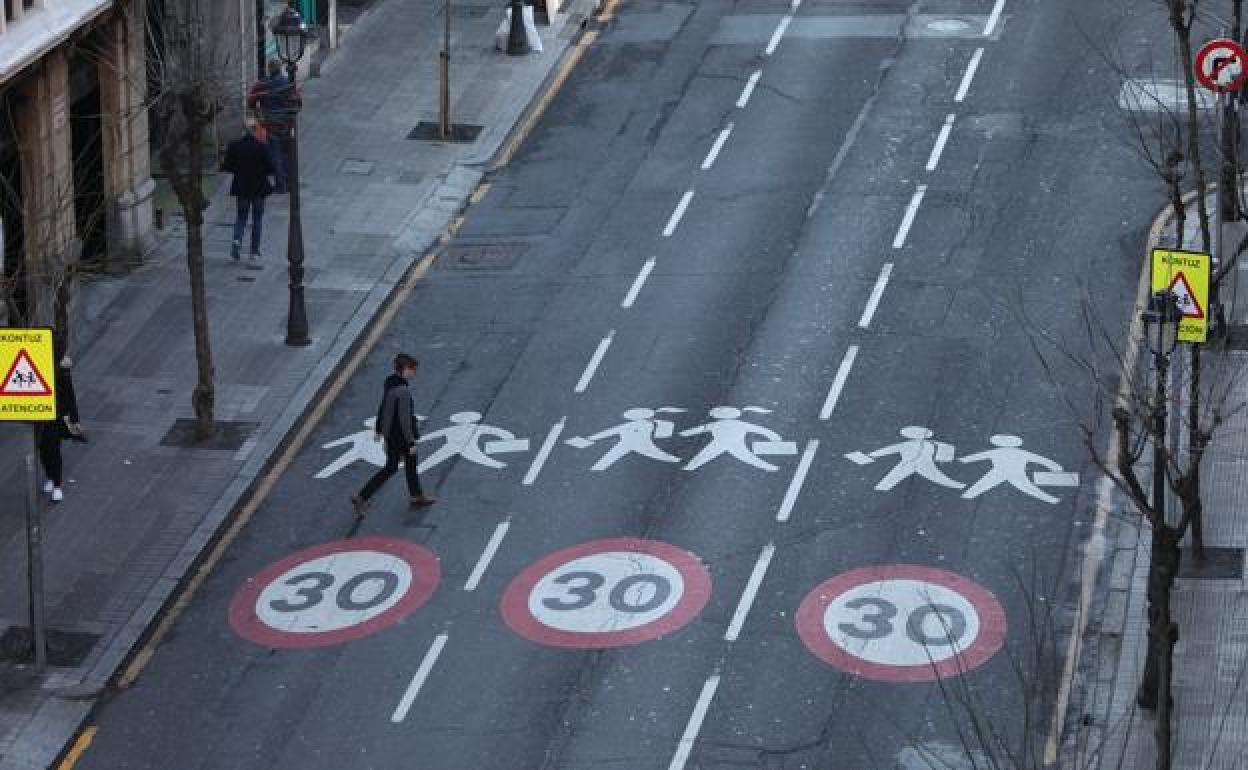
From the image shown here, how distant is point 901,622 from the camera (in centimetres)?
2841

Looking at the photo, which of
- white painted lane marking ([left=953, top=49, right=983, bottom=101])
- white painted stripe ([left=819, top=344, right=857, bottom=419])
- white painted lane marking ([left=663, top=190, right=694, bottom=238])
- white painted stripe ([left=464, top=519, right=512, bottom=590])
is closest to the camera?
white painted stripe ([left=464, top=519, right=512, bottom=590])

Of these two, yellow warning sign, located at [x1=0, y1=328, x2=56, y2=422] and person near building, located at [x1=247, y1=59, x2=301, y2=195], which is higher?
yellow warning sign, located at [x1=0, y1=328, x2=56, y2=422]

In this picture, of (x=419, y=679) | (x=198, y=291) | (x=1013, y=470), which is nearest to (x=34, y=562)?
(x=419, y=679)

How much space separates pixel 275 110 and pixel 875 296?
8.45m

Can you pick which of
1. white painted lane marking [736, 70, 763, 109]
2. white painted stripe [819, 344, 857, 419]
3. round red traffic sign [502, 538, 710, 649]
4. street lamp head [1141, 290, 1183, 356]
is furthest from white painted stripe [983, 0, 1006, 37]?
street lamp head [1141, 290, 1183, 356]

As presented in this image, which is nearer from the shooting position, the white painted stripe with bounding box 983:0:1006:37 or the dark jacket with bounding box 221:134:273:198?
the dark jacket with bounding box 221:134:273:198

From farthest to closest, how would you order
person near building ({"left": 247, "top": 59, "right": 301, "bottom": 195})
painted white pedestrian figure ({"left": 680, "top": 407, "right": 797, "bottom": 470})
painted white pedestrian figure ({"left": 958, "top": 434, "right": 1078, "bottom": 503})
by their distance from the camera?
person near building ({"left": 247, "top": 59, "right": 301, "bottom": 195}) < painted white pedestrian figure ({"left": 680, "top": 407, "right": 797, "bottom": 470}) < painted white pedestrian figure ({"left": 958, "top": 434, "right": 1078, "bottom": 503})

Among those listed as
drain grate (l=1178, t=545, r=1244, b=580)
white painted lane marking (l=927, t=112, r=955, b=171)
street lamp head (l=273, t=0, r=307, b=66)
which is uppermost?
street lamp head (l=273, t=0, r=307, b=66)

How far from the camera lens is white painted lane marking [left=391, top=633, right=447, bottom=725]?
2722 cm

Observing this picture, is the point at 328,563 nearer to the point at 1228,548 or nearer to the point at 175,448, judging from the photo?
the point at 175,448

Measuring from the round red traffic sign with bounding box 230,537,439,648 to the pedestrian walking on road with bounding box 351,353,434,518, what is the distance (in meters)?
0.74

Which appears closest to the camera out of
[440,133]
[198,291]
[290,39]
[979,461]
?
[979,461]

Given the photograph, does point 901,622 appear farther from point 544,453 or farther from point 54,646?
point 54,646

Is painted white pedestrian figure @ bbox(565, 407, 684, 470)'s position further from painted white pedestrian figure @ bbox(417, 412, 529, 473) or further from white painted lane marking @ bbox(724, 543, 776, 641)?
white painted lane marking @ bbox(724, 543, 776, 641)
